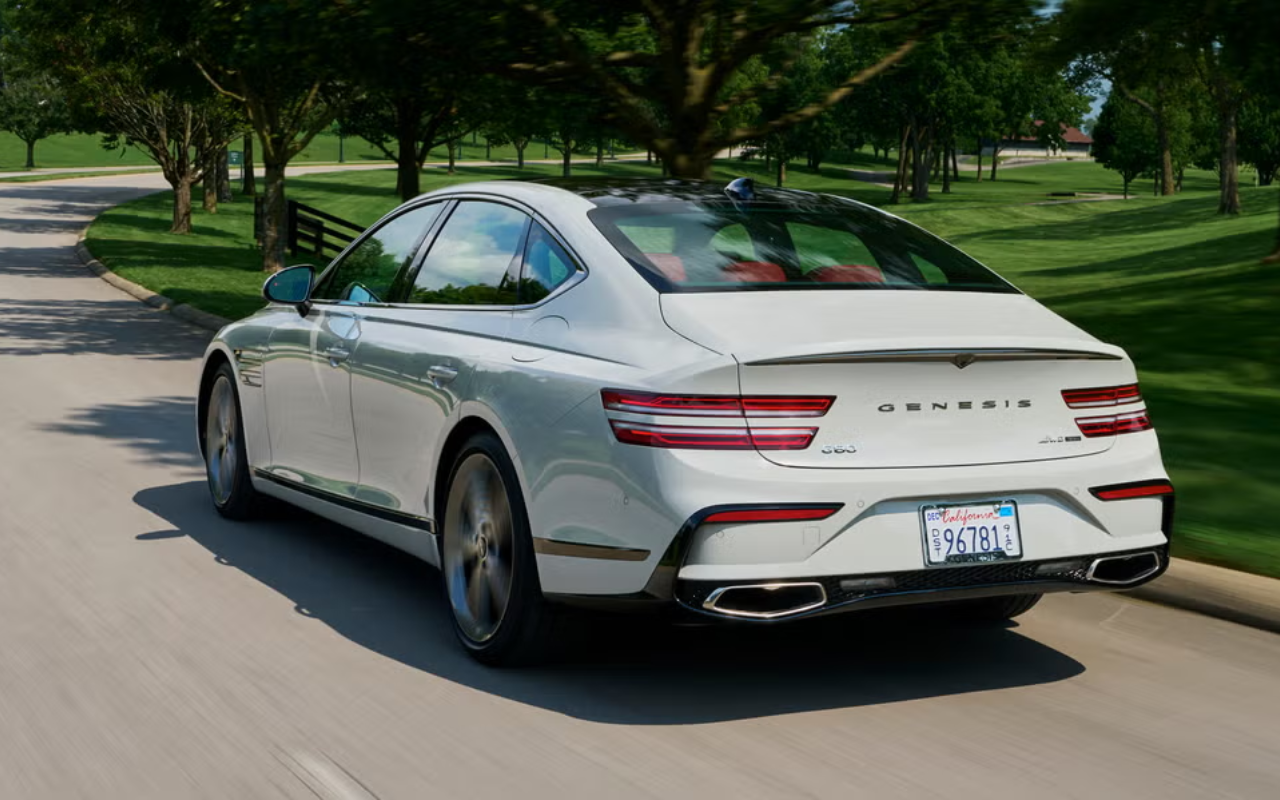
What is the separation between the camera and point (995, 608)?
637cm

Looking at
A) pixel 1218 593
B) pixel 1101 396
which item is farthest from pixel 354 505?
pixel 1218 593

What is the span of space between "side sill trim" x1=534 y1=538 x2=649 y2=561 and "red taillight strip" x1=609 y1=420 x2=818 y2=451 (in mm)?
322

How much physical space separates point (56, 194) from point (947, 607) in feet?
190

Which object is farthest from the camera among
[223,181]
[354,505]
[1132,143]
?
[1132,143]

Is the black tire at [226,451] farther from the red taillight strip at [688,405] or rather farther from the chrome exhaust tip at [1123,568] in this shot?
the chrome exhaust tip at [1123,568]

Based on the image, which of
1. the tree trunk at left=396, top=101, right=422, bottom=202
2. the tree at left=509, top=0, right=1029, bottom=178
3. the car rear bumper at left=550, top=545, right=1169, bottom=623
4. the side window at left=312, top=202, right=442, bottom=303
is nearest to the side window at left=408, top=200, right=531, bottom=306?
the side window at left=312, top=202, right=442, bottom=303

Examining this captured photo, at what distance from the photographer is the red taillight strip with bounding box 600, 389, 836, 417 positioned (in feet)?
16.0

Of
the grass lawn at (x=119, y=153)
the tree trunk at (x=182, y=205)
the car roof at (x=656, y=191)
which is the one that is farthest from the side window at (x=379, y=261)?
the grass lawn at (x=119, y=153)

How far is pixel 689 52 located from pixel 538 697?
8300 mm

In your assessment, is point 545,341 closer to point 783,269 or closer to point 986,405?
point 783,269

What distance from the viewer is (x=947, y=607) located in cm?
657

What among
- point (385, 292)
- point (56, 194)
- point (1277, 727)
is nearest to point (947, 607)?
point (1277, 727)

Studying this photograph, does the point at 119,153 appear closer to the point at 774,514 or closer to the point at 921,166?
the point at 921,166

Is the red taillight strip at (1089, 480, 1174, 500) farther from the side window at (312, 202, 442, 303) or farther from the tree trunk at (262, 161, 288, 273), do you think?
the tree trunk at (262, 161, 288, 273)
